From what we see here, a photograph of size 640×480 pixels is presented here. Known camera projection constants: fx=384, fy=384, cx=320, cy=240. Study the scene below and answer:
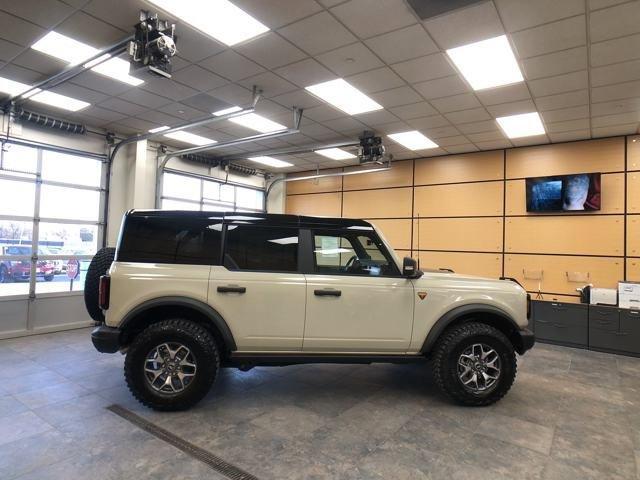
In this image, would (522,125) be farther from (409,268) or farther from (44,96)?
(44,96)

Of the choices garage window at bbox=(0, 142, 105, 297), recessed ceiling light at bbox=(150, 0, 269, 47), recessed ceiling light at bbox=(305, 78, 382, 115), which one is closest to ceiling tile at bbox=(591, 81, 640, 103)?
recessed ceiling light at bbox=(305, 78, 382, 115)

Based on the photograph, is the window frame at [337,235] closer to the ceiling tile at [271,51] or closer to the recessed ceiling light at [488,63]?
the ceiling tile at [271,51]

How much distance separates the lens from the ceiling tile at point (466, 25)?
3248 mm

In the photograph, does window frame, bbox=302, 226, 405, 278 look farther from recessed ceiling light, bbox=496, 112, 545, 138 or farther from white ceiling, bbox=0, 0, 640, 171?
recessed ceiling light, bbox=496, 112, 545, 138

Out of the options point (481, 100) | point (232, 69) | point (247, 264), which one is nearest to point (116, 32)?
point (232, 69)

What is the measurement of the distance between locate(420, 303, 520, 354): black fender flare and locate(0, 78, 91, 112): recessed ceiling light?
5646 mm

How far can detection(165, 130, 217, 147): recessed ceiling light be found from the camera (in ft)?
23.0

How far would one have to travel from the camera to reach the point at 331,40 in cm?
377

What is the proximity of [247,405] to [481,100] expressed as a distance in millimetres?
4678

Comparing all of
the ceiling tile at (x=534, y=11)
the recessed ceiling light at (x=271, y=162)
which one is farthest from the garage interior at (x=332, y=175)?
the recessed ceiling light at (x=271, y=162)

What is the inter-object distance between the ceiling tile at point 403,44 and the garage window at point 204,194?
4389 millimetres

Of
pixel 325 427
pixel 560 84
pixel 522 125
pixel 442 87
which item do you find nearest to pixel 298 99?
pixel 442 87

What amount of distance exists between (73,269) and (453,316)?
20.9 feet

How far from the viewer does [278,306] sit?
10.8 ft
